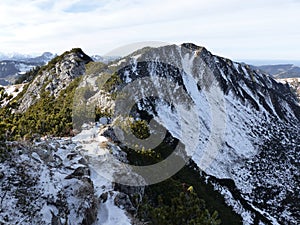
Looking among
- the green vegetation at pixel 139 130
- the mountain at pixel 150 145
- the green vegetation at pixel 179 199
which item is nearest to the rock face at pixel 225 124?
the mountain at pixel 150 145

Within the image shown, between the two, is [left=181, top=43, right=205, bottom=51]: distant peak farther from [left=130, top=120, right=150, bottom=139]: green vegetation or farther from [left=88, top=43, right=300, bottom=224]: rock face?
[left=130, top=120, right=150, bottom=139]: green vegetation

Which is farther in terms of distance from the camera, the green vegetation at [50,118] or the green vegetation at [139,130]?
the green vegetation at [139,130]

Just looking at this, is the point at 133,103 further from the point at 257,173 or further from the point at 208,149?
the point at 257,173

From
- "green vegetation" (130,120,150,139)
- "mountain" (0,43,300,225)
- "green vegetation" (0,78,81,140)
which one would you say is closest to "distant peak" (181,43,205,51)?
"mountain" (0,43,300,225)

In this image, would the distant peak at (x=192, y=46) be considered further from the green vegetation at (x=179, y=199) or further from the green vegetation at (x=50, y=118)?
the green vegetation at (x=179, y=199)

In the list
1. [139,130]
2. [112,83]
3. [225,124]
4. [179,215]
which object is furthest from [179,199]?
[225,124]

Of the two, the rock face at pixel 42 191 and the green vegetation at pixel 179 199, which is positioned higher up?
the rock face at pixel 42 191

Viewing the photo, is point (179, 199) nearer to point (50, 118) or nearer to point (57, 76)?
point (50, 118)
